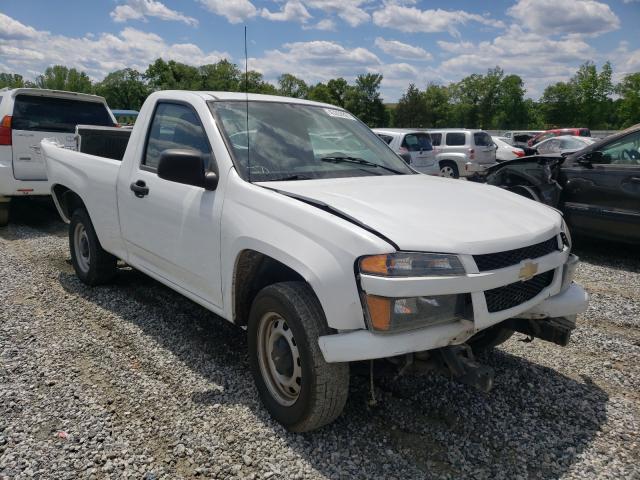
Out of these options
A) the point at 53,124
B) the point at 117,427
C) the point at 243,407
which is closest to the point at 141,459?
the point at 117,427

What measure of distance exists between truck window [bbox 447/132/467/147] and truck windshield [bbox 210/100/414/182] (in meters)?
14.6

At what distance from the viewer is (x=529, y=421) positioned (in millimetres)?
3068

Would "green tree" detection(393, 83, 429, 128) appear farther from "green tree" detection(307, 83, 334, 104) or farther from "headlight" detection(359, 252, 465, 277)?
"headlight" detection(359, 252, 465, 277)

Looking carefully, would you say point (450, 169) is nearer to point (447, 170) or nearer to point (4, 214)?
point (447, 170)

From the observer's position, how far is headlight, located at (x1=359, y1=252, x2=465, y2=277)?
2371mm

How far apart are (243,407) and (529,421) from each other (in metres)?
1.69

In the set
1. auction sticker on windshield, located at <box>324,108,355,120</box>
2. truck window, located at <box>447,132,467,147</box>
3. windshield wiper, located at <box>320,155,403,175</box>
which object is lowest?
windshield wiper, located at <box>320,155,403,175</box>

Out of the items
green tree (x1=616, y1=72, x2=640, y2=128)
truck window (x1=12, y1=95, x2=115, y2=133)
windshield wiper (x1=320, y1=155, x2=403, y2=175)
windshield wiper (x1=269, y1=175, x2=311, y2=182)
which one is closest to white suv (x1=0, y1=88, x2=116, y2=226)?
truck window (x1=12, y1=95, x2=115, y2=133)

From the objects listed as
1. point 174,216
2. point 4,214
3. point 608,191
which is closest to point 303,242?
point 174,216

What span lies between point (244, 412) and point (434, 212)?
63.3 inches

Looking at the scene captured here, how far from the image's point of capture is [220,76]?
66.6 m

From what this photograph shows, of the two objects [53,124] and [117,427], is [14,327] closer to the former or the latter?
[117,427]

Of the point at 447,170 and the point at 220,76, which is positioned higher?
the point at 220,76

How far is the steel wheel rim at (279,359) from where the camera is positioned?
2.85 m
